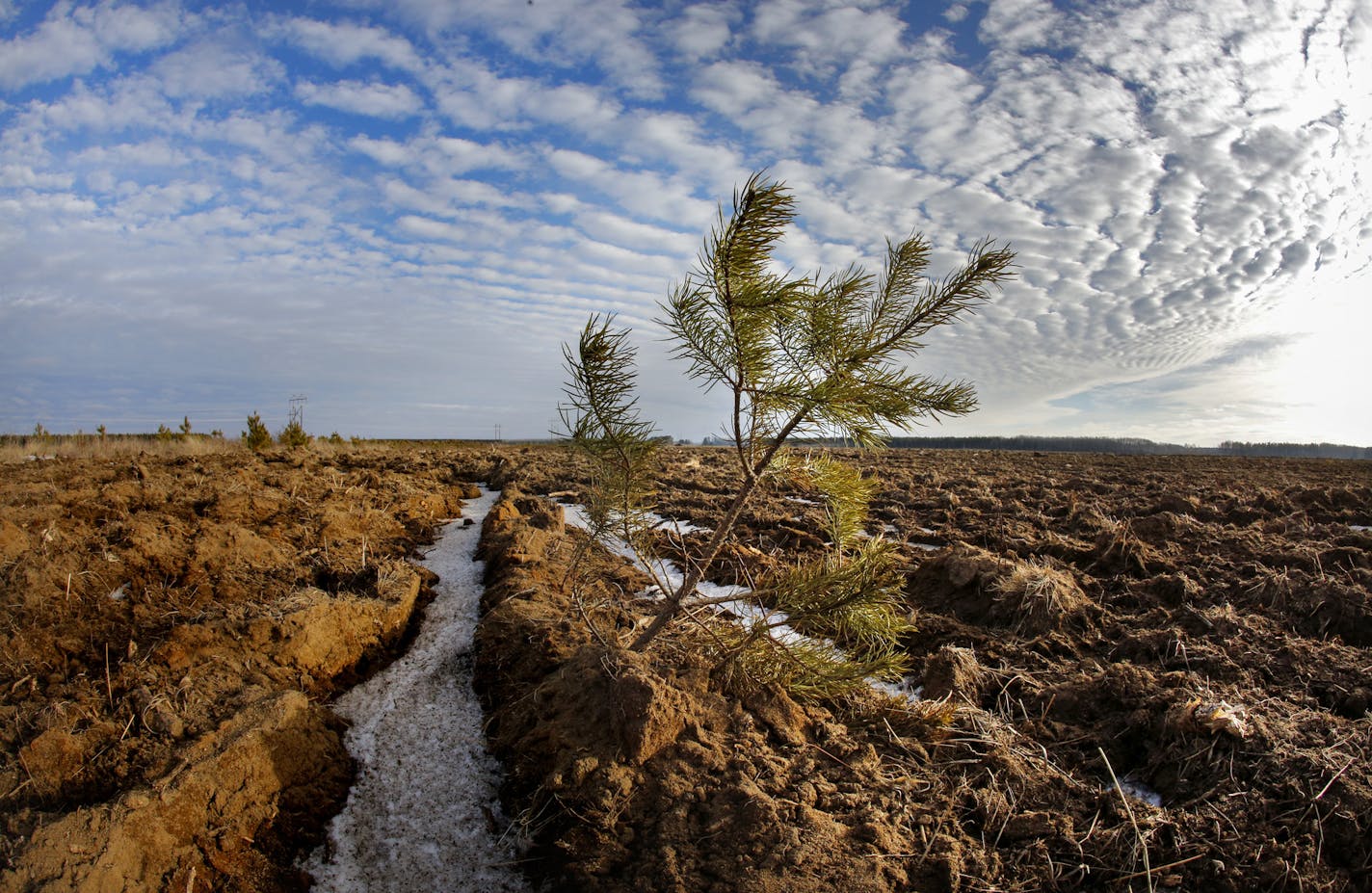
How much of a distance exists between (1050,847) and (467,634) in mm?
3809

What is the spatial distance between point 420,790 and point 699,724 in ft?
4.90

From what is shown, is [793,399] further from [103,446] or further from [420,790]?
[103,446]

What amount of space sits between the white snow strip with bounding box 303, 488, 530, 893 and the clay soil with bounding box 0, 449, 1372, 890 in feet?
0.42

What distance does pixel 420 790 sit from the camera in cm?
319

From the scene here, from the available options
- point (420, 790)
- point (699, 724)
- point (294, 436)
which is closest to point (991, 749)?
point (699, 724)

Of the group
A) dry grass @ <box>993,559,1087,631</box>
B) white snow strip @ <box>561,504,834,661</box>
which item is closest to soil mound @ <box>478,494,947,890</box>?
white snow strip @ <box>561,504,834,661</box>

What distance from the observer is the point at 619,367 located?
316 centimetres

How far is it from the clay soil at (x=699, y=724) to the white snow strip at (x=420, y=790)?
128mm

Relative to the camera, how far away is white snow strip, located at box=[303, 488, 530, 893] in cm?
272

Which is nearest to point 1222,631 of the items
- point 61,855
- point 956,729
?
point 956,729

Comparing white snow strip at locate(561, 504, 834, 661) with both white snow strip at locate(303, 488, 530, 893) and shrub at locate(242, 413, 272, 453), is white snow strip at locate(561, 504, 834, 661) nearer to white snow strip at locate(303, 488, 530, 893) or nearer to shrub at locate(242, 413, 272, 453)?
white snow strip at locate(303, 488, 530, 893)

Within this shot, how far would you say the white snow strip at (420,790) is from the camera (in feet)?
8.93

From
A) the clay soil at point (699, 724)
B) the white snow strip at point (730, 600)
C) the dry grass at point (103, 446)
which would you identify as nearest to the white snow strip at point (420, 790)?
the clay soil at point (699, 724)

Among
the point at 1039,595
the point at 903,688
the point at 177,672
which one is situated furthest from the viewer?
the point at 1039,595
